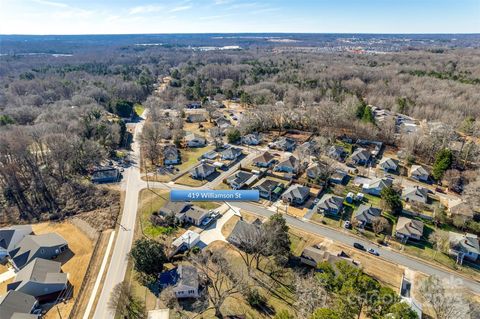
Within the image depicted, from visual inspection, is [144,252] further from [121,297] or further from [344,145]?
[344,145]

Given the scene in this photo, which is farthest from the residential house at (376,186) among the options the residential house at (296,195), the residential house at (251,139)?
the residential house at (251,139)

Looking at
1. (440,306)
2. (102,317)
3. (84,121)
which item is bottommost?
(102,317)

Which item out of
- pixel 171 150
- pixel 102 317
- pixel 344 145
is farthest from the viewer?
pixel 344 145

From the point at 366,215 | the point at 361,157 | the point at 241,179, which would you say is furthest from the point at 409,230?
the point at 241,179

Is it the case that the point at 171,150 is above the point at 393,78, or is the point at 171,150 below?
below

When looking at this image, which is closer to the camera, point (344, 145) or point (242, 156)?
point (242, 156)

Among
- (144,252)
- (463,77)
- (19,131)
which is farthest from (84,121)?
(463,77)

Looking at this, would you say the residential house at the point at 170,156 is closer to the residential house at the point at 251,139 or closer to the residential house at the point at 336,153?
the residential house at the point at 251,139
